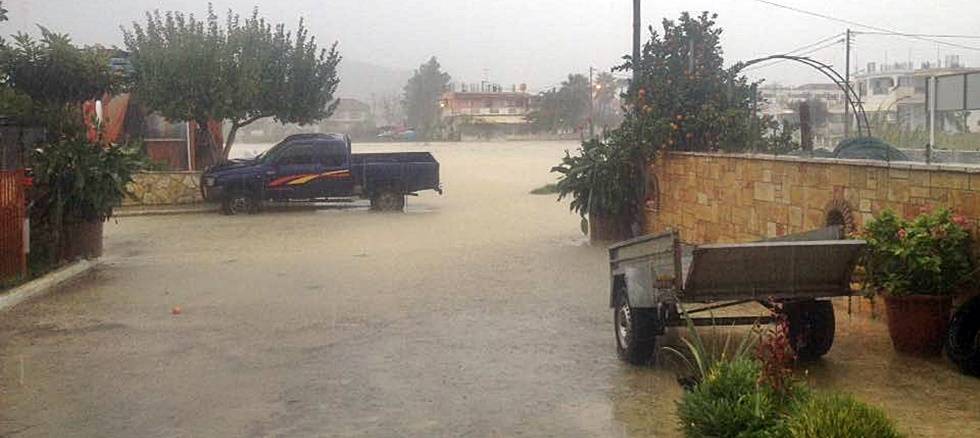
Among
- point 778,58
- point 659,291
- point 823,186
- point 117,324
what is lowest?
point 117,324

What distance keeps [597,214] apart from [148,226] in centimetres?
1150

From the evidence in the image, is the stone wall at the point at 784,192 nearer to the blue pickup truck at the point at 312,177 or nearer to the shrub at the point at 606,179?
the shrub at the point at 606,179

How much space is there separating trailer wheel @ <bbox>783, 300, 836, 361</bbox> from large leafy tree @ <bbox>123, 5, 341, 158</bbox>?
24.2 meters

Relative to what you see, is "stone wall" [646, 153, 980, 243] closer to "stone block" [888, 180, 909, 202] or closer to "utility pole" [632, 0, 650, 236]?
"stone block" [888, 180, 909, 202]

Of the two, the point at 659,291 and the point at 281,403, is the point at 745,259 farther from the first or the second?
the point at 281,403

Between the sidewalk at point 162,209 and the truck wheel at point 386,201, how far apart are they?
4524 mm

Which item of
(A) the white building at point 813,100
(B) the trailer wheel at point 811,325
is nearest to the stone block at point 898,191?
(B) the trailer wheel at point 811,325

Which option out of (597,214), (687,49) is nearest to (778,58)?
(687,49)

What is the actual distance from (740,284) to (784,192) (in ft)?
17.1

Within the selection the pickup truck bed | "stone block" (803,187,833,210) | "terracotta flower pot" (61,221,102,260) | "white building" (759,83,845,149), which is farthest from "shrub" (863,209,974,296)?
"white building" (759,83,845,149)

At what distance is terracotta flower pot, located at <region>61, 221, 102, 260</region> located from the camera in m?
16.6

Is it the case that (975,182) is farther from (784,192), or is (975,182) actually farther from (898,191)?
(784,192)

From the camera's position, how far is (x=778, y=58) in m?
18.8

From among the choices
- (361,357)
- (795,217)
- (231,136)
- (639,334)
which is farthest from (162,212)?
(639,334)
